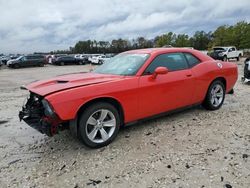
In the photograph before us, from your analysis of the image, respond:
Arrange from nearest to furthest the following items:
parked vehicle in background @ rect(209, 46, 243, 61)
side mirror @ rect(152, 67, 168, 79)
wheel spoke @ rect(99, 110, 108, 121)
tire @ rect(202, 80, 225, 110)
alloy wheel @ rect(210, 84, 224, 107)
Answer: wheel spoke @ rect(99, 110, 108, 121)
side mirror @ rect(152, 67, 168, 79)
tire @ rect(202, 80, 225, 110)
alloy wheel @ rect(210, 84, 224, 107)
parked vehicle in background @ rect(209, 46, 243, 61)

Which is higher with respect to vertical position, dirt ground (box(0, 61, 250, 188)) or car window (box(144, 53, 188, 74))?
car window (box(144, 53, 188, 74))

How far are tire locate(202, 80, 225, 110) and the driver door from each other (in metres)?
0.68

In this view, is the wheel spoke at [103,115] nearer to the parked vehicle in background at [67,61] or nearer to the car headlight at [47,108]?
the car headlight at [47,108]

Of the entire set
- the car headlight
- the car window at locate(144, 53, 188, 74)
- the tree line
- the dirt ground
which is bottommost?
the dirt ground

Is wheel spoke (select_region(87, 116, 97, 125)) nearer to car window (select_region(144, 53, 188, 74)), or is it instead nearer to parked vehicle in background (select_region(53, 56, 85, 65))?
car window (select_region(144, 53, 188, 74))

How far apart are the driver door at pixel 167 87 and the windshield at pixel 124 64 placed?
0.19 m

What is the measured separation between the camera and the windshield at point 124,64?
4780 mm

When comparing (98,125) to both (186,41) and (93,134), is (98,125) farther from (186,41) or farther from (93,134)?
(186,41)

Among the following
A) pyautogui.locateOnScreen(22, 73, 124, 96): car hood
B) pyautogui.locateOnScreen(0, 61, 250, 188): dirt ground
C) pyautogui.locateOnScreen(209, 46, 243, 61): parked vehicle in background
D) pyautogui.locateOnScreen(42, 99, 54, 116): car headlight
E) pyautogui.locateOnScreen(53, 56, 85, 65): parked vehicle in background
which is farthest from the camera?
pyautogui.locateOnScreen(53, 56, 85, 65): parked vehicle in background

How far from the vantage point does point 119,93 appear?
4.29 m

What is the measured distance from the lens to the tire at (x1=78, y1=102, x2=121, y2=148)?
13.1 feet

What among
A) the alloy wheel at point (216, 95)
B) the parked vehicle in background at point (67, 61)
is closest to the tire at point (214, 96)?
the alloy wheel at point (216, 95)

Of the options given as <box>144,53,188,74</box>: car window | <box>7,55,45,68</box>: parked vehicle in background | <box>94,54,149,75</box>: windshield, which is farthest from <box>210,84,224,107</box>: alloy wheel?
<box>7,55,45,68</box>: parked vehicle in background

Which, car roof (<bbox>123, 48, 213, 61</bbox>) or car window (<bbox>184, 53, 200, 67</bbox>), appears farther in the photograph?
car window (<bbox>184, 53, 200, 67</bbox>)
